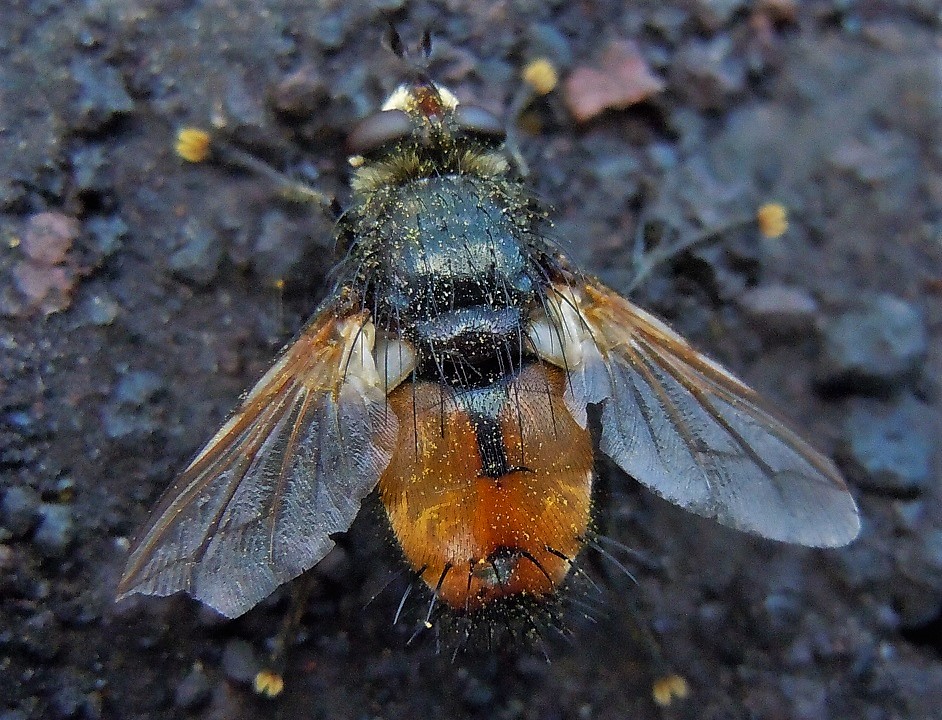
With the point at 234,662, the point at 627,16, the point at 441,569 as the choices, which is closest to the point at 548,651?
the point at 441,569

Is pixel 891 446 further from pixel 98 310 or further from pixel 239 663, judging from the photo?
pixel 98 310

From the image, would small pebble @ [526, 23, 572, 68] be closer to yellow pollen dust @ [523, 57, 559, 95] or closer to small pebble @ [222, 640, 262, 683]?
yellow pollen dust @ [523, 57, 559, 95]

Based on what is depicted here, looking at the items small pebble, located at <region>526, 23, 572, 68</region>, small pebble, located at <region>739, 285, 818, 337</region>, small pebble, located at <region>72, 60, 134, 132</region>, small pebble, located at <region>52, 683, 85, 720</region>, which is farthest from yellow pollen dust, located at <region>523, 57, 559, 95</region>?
small pebble, located at <region>52, 683, 85, 720</region>

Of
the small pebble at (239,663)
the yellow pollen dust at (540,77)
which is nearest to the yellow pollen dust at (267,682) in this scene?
the small pebble at (239,663)

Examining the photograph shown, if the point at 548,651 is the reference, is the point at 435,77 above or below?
above

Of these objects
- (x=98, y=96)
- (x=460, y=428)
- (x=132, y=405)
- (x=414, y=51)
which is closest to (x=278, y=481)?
(x=460, y=428)

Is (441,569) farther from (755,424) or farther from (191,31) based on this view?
(191,31)
